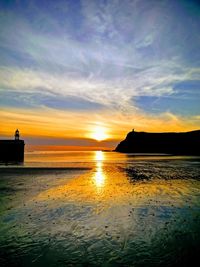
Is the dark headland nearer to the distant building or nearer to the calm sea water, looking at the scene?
the distant building

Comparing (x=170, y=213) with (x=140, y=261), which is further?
(x=170, y=213)

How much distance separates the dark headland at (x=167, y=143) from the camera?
146 m

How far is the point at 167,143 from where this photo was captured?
17062 cm

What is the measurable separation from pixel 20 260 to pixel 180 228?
23.1ft

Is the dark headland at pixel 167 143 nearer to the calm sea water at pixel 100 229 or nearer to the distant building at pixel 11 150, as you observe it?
the distant building at pixel 11 150

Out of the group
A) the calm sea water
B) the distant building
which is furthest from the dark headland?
the calm sea water

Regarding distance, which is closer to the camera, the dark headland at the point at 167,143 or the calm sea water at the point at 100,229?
the calm sea water at the point at 100,229

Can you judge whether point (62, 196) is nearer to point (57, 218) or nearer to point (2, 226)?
point (57, 218)

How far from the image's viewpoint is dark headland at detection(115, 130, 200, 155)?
14550cm

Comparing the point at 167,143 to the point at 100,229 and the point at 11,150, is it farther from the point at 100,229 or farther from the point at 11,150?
the point at 100,229

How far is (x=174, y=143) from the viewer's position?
163m

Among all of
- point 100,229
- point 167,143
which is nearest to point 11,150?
point 100,229

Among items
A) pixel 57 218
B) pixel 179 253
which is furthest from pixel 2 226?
pixel 179 253

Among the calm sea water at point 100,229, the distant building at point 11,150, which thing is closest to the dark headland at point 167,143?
the distant building at point 11,150
